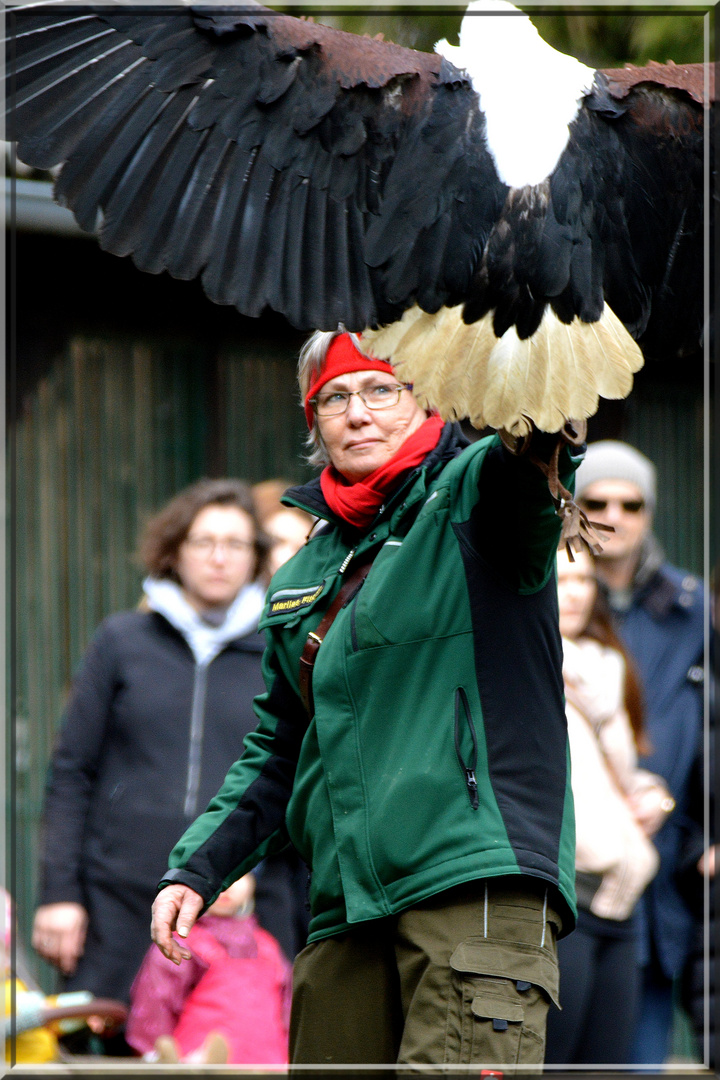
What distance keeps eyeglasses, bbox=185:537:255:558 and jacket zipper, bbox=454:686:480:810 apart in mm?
2185

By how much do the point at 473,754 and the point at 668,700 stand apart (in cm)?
225

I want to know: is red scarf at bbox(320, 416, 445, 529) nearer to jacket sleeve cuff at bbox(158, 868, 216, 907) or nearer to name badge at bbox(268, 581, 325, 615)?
name badge at bbox(268, 581, 325, 615)

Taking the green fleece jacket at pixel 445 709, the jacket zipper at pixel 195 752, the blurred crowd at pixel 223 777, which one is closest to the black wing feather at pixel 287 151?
the green fleece jacket at pixel 445 709

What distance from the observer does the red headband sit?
2.61 m

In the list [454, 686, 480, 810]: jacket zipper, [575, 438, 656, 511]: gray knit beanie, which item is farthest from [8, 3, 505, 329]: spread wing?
[575, 438, 656, 511]: gray knit beanie

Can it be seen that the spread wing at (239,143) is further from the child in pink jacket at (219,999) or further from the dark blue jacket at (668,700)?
the dark blue jacket at (668,700)

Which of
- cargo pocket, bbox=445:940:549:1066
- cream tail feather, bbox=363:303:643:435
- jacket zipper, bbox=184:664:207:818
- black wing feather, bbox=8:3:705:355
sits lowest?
cargo pocket, bbox=445:940:549:1066

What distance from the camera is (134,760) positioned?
168 inches

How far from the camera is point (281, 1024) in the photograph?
12.4 feet

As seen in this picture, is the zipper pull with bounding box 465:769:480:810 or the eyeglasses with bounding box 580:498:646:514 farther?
the eyeglasses with bounding box 580:498:646:514

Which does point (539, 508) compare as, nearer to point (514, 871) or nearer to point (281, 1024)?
point (514, 871)

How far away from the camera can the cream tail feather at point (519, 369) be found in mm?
2123

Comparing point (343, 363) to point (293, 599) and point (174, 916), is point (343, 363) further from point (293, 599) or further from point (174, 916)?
point (174, 916)

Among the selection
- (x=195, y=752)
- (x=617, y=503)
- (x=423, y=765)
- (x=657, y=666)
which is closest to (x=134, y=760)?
(x=195, y=752)
